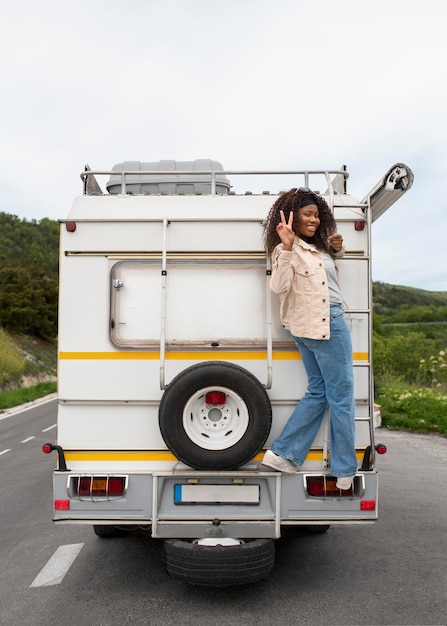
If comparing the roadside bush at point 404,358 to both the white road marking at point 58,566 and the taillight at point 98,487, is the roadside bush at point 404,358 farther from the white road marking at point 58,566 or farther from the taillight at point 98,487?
the taillight at point 98,487

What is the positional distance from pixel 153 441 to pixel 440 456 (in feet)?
24.6

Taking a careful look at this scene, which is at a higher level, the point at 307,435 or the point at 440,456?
the point at 307,435

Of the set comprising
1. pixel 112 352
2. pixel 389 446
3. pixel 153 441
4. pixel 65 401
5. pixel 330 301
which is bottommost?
pixel 389 446

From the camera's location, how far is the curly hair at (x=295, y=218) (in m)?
4.46

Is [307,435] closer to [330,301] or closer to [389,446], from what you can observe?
[330,301]

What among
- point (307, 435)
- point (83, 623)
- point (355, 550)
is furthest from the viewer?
point (355, 550)

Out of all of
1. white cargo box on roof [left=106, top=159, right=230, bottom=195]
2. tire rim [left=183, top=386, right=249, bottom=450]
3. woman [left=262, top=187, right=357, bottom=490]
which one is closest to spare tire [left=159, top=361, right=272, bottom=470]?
tire rim [left=183, top=386, right=249, bottom=450]

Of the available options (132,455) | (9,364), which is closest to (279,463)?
(132,455)

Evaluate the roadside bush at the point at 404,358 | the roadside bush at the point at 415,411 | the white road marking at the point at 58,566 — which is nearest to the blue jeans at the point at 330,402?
the white road marking at the point at 58,566

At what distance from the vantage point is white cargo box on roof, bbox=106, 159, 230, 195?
603 centimetres

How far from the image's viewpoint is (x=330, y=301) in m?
4.40

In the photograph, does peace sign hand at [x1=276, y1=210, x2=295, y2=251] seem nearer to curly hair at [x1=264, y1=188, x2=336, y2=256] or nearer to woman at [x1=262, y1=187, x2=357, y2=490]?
woman at [x1=262, y1=187, x2=357, y2=490]

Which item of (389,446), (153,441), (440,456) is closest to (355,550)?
(153,441)

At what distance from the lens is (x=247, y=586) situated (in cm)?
479
